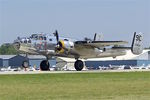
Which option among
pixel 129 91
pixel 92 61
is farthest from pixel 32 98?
Answer: pixel 92 61

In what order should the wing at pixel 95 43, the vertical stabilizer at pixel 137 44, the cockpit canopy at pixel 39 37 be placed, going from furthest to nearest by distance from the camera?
the vertical stabilizer at pixel 137 44 → the wing at pixel 95 43 → the cockpit canopy at pixel 39 37

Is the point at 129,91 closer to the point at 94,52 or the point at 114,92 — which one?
the point at 114,92

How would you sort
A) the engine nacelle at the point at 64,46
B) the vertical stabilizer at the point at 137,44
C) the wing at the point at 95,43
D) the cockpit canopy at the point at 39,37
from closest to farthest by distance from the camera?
the engine nacelle at the point at 64,46 < the cockpit canopy at the point at 39,37 < the wing at the point at 95,43 < the vertical stabilizer at the point at 137,44

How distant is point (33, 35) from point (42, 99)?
34.4m

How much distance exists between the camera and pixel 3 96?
2158 cm

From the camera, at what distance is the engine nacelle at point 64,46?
2098 inches

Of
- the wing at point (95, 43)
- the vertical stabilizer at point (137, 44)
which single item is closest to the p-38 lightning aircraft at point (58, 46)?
the wing at point (95, 43)

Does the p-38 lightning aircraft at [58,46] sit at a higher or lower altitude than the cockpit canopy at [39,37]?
lower

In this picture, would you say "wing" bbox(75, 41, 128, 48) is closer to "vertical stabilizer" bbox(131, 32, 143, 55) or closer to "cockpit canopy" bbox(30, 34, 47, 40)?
"cockpit canopy" bbox(30, 34, 47, 40)

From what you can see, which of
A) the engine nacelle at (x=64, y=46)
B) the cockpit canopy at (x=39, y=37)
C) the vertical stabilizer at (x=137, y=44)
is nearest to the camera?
the engine nacelle at (x=64, y=46)

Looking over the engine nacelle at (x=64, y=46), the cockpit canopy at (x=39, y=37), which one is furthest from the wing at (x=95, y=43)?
the cockpit canopy at (x=39, y=37)

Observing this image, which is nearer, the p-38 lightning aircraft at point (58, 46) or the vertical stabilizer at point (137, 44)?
the p-38 lightning aircraft at point (58, 46)

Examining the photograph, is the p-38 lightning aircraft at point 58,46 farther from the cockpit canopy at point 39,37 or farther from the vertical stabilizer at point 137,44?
the vertical stabilizer at point 137,44

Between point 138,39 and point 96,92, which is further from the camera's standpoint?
point 138,39
